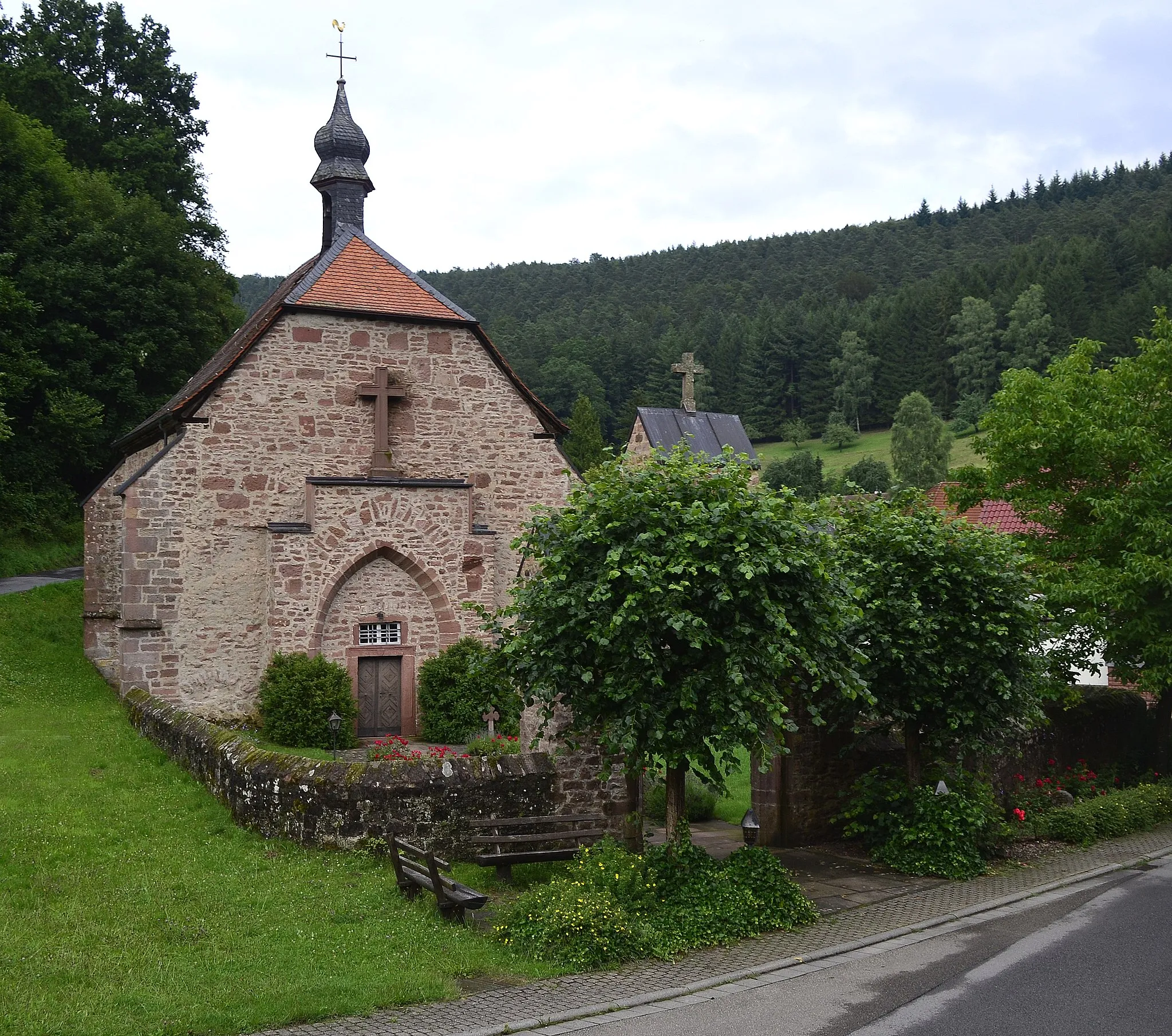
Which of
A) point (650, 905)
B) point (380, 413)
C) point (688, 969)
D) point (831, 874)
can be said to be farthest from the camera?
point (380, 413)

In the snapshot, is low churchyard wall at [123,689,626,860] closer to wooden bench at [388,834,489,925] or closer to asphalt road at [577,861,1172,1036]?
wooden bench at [388,834,489,925]

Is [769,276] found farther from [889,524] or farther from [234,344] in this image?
[889,524]

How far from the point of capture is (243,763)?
484 inches

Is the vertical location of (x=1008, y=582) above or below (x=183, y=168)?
below

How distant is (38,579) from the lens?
27.4 m

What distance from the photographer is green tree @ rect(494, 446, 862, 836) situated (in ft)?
32.1

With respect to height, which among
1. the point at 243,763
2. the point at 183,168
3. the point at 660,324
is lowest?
the point at 243,763

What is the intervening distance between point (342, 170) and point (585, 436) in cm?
4408

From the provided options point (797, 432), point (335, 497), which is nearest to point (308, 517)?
point (335, 497)

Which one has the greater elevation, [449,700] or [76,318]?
[76,318]

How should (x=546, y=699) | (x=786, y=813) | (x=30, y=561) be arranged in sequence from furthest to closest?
(x=30, y=561)
(x=786, y=813)
(x=546, y=699)

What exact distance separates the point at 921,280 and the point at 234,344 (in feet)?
302

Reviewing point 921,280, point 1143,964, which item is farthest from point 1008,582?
point 921,280

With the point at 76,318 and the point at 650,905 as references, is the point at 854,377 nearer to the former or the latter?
the point at 76,318
